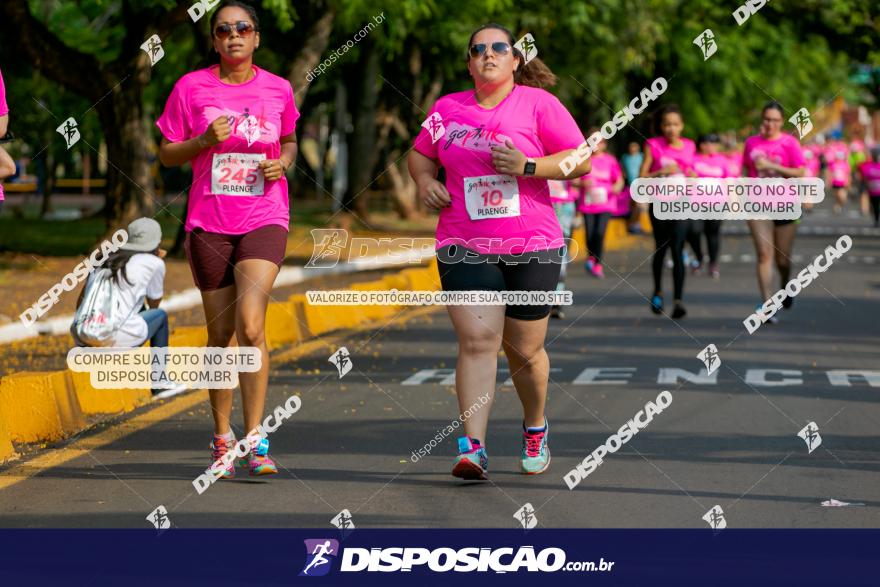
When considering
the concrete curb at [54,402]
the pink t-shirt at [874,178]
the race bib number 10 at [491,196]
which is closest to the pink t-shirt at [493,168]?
the race bib number 10 at [491,196]

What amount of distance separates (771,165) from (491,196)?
8.23m

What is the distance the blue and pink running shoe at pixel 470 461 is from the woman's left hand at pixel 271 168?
1452 mm

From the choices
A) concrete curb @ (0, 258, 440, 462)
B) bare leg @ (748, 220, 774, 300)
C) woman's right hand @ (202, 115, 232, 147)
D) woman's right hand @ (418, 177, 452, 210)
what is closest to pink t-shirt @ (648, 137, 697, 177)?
bare leg @ (748, 220, 774, 300)

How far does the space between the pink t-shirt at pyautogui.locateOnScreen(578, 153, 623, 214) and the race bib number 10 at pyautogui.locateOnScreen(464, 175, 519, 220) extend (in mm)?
11720

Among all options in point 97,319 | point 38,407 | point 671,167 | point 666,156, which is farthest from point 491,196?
point 666,156

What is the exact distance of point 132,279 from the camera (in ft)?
35.5

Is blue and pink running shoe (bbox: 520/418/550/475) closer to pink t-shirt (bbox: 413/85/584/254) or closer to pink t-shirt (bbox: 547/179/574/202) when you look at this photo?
pink t-shirt (bbox: 413/85/584/254)

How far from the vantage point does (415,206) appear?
131ft

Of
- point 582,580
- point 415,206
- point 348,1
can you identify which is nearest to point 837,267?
point 348,1

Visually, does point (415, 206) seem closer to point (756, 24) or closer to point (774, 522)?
point (756, 24)

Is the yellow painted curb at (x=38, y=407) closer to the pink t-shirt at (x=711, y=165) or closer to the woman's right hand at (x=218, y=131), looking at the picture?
the woman's right hand at (x=218, y=131)

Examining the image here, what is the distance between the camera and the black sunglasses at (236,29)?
7844mm

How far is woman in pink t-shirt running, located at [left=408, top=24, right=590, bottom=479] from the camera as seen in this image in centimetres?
776

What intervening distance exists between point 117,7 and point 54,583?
25867mm
